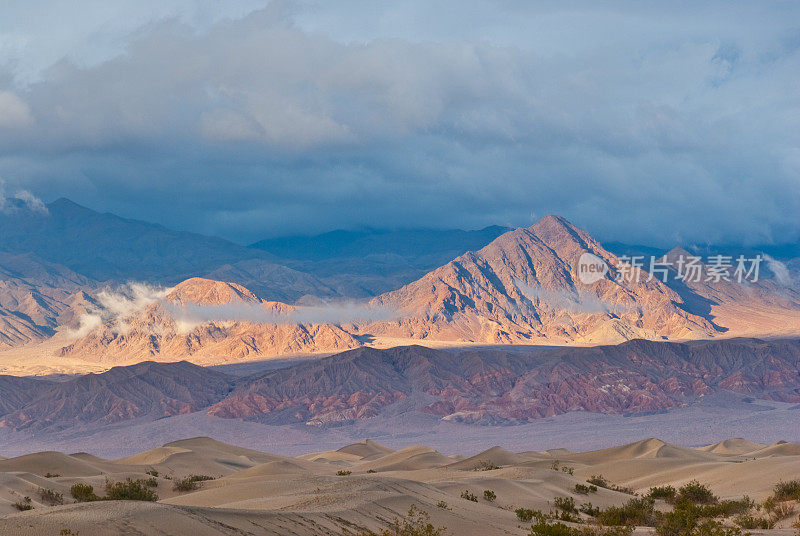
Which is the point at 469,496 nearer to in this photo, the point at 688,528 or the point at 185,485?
the point at 688,528

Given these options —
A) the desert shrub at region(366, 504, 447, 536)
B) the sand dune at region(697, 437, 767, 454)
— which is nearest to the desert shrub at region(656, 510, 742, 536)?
the desert shrub at region(366, 504, 447, 536)

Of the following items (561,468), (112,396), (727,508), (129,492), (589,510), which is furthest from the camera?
(112,396)

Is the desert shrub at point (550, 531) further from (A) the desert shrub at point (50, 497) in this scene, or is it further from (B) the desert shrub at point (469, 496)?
(A) the desert shrub at point (50, 497)

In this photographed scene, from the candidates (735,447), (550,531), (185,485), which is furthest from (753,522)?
(735,447)

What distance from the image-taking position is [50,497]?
34.2 meters

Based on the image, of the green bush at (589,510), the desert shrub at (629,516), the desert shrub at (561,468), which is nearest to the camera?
the desert shrub at (629,516)

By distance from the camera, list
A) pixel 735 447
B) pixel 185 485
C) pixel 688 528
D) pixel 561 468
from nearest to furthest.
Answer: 1. pixel 688 528
2. pixel 185 485
3. pixel 561 468
4. pixel 735 447

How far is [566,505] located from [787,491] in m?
7.96

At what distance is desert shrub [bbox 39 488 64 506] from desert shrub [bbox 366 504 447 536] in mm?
16244

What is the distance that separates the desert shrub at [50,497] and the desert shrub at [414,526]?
1624 cm

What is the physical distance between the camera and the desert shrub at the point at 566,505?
3078 cm

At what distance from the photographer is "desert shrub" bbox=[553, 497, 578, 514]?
30.8m

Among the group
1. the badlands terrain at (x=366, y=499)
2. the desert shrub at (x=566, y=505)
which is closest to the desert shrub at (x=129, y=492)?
the badlands terrain at (x=366, y=499)

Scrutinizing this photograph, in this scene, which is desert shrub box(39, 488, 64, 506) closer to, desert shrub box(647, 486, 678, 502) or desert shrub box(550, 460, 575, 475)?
desert shrub box(647, 486, 678, 502)
